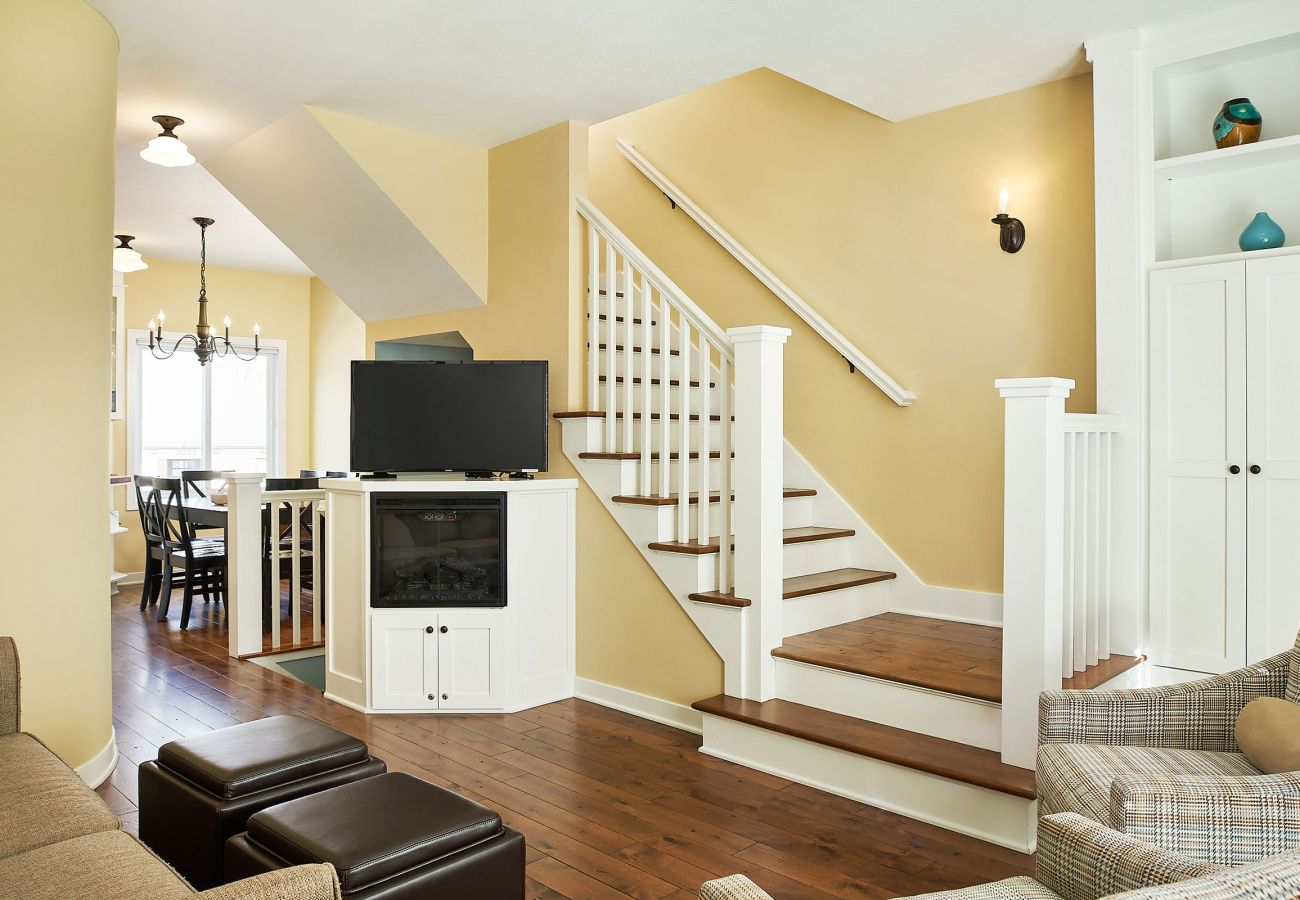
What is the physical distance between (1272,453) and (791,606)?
5.83 feet

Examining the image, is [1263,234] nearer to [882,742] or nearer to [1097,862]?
[882,742]

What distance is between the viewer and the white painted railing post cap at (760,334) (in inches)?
136

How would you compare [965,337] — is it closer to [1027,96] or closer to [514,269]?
[1027,96]

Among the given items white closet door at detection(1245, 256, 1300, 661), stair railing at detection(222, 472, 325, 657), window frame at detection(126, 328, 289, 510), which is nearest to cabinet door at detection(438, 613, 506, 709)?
stair railing at detection(222, 472, 325, 657)

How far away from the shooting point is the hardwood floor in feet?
8.29

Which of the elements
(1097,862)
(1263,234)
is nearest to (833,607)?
(1263,234)

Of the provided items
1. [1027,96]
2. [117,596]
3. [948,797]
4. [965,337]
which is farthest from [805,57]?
[117,596]

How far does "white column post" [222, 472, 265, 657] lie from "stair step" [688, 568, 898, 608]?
274cm

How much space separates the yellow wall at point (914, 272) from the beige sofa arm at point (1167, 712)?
172 cm

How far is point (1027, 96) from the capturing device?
3.88 m

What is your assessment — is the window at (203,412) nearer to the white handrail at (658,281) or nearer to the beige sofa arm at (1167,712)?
the white handrail at (658,281)

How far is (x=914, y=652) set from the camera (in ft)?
11.4

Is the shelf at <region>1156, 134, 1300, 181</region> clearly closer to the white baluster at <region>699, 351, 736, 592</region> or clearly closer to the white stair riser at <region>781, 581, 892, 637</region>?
the white baluster at <region>699, 351, 736, 592</region>

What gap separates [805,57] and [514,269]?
6.02 feet
